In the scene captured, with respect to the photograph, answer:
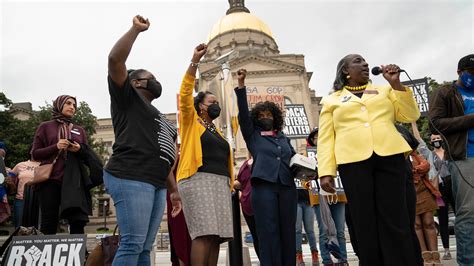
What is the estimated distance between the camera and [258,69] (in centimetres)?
4678

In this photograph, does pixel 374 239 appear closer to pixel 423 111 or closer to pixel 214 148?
pixel 214 148

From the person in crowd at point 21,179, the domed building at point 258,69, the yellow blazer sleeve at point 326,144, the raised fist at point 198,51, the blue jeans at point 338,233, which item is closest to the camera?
the yellow blazer sleeve at point 326,144

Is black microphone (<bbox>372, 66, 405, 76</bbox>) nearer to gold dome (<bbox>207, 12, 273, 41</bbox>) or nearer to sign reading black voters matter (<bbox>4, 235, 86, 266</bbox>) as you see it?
sign reading black voters matter (<bbox>4, 235, 86, 266</bbox>)

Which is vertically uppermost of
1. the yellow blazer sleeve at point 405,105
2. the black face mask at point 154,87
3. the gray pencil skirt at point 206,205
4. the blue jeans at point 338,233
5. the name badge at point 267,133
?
the black face mask at point 154,87

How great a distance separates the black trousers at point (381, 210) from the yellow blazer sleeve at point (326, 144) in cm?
19

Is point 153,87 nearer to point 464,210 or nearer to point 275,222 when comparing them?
point 275,222

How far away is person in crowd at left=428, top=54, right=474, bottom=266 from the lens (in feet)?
12.1

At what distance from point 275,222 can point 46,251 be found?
7.38ft

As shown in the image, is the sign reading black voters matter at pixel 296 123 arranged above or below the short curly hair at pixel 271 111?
above

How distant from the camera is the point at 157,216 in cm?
333

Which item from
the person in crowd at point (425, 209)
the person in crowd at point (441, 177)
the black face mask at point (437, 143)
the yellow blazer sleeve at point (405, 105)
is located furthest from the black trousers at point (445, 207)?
the yellow blazer sleeve at point (405, 105)

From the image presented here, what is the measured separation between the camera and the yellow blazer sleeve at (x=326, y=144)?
135 inches

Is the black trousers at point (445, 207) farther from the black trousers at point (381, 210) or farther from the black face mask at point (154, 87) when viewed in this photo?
the black face mask at point (154, 87)

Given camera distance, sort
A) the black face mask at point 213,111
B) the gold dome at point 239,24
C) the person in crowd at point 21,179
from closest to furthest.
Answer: the black face mask at point 213,111 → the person in crowd at point 21,179 → the gold dome at point 239,24
